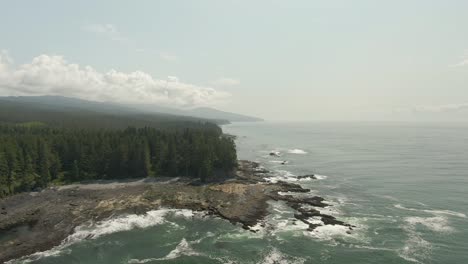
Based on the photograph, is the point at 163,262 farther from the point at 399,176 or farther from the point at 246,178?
the point at 399,176

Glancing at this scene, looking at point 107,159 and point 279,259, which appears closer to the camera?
point 279,259

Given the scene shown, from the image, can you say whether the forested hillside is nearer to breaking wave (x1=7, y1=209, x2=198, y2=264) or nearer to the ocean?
breaking wave (x1=7, y1=209, x2=198, y2=264)

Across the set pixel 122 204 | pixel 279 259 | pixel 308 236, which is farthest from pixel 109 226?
pixel 308 236

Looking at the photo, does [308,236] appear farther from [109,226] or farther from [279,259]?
[109,226]

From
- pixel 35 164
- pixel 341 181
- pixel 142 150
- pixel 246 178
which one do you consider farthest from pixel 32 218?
pixel 341 181

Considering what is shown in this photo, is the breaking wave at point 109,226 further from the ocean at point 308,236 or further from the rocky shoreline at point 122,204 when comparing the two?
the rocky shoreline at point 122,204

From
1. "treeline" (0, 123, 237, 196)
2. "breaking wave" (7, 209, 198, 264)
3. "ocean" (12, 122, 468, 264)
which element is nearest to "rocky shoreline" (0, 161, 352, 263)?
"breaking wave" (7, 209, 198, 264)

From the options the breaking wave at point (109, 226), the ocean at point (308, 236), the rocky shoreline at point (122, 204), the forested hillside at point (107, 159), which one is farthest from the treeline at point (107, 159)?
the ocean at point (308, 236)

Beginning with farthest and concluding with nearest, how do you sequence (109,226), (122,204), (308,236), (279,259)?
(122,204) < (109,226) < (308,236) < (279,259)
